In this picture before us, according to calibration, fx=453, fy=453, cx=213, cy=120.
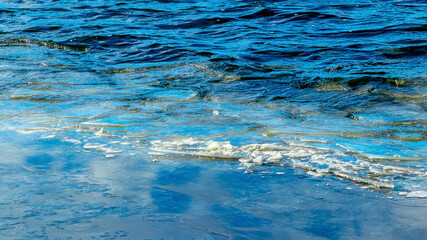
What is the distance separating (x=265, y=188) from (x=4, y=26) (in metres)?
9.68

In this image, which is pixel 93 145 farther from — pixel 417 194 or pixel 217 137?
pixel 417 194

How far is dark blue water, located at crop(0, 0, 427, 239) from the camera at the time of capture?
1.89 m

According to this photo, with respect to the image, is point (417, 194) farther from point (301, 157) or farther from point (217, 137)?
point (217, 137)

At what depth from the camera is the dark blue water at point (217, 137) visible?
1894 mm

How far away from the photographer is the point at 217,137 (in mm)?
3084

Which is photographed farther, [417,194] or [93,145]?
[93,145]

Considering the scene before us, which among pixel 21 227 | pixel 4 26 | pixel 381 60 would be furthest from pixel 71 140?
pixel 4 26

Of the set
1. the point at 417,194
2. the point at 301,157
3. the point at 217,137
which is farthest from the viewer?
the point at 217,137

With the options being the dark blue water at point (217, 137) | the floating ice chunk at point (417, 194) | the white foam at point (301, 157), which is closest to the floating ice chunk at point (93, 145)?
the dark blue water at point (217, 137)

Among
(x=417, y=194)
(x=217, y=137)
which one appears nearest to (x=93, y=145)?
(x=217, y=137)

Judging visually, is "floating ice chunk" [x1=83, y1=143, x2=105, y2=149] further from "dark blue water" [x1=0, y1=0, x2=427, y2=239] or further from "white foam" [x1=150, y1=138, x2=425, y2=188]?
"white foam" [x1=150, y1=138, x2=425, y2=188]

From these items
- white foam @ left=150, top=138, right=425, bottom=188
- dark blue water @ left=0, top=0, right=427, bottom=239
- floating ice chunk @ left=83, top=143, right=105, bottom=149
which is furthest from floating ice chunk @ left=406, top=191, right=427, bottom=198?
floating ice chunk @ left=83, top=143, right=105, bottom=149

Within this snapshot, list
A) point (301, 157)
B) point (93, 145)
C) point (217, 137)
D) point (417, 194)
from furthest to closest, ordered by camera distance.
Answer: point (217, 137) → point (93, 145) → point (301, 157) → point (417, 194)

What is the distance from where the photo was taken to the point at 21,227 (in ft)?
5.87
